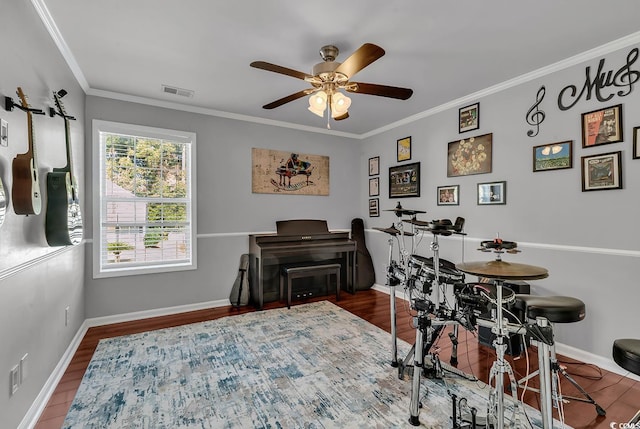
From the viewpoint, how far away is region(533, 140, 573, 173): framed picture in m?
2.61

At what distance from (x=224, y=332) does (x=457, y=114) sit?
356cm

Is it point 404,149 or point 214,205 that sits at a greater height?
point 404,149

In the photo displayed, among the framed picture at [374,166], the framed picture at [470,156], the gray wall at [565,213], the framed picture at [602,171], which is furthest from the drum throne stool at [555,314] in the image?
the framed picture at [374,166]

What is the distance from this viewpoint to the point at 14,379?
1576 millimetres

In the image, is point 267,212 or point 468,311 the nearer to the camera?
point 468,311

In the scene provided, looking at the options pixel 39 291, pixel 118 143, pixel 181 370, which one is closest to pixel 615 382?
pixel 181 370

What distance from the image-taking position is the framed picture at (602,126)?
7.66 feet

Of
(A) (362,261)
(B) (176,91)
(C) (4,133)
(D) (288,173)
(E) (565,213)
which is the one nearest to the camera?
(C) (4,133)

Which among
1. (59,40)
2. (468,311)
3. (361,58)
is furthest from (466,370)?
(59,40)

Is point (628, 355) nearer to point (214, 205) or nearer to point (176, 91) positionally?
point (214, 205)

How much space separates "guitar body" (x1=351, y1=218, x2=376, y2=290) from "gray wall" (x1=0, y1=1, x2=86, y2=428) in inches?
138

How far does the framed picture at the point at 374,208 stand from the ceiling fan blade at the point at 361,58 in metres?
2.87

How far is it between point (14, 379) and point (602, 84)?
173 inches

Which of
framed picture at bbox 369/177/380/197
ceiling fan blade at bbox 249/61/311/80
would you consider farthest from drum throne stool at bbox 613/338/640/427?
framed picture at bbox 369/177/380/197
